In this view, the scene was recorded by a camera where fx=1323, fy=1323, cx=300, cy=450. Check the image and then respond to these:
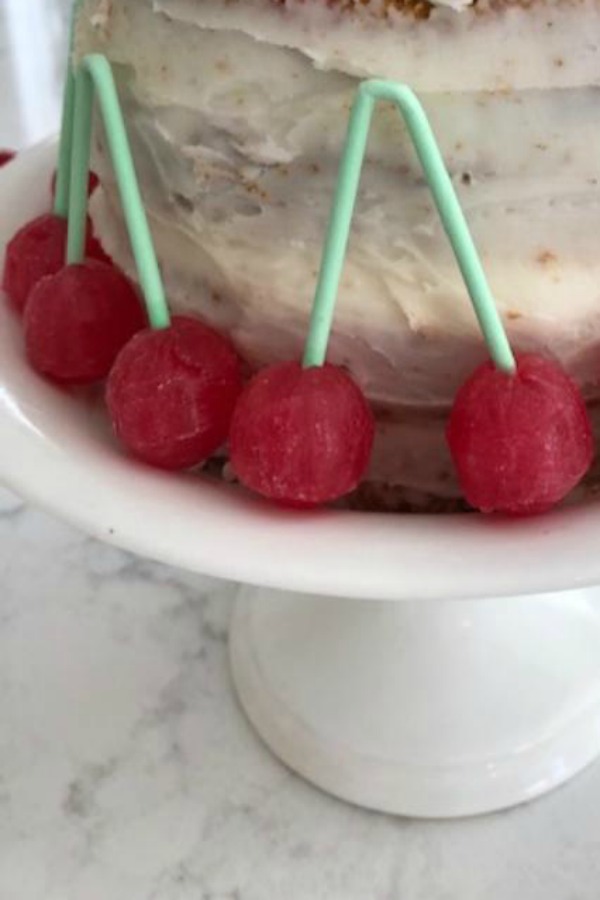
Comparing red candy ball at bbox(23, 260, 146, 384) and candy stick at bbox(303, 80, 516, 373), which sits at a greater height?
candy stick at bbox(303, 80, 516, 373)

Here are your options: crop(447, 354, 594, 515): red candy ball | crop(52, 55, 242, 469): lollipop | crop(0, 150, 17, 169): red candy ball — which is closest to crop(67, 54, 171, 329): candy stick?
crop(52, 55, 242, 469): lollipop

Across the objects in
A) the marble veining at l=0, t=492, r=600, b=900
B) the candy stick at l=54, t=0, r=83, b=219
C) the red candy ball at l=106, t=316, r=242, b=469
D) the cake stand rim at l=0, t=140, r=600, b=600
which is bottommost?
the marble veining at l=0, t=492, r=600, b=900

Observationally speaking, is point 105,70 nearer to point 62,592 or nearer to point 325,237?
point 325,237

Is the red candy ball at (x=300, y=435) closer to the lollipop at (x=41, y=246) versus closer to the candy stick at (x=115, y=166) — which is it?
the candy stick at (x=115, y=166)

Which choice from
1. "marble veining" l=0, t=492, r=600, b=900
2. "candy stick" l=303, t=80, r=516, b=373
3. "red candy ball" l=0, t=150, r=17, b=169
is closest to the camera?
"candy stick" l=303, t=80, r=516, b=373

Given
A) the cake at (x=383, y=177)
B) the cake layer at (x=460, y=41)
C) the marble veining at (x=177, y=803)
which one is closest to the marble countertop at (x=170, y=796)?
the marble veining at (x=177, y=803)

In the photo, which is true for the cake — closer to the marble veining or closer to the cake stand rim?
the cake stand rim
